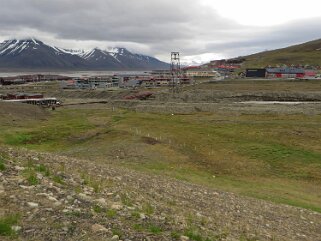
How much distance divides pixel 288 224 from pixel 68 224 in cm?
1389

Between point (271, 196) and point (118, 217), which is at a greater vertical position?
point (118, 217)

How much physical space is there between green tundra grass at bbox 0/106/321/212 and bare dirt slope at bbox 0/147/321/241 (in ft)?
29.7

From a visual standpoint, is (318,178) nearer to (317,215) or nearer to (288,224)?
(317,215)

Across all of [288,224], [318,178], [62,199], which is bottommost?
[318,178]

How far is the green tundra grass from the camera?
36281 millimetres

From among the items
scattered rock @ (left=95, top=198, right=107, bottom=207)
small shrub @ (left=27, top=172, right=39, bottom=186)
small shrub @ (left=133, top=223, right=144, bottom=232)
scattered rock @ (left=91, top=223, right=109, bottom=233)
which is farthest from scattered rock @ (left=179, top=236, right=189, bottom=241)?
small shrub @ (left=27, top=172, right=39, bottom=186)

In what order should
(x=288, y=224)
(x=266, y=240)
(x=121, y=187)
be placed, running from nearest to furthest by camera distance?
(x=266, y=240)
(x=121, y=187)
(x=288, y=224)

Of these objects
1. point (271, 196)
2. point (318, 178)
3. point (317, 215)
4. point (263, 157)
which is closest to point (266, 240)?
point (317, 215)

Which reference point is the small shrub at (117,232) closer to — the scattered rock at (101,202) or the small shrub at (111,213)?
A: the small shrub at (111,213)

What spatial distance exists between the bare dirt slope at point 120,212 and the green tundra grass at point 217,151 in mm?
9062

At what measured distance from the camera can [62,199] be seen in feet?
48.0

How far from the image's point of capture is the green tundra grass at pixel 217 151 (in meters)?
36.3

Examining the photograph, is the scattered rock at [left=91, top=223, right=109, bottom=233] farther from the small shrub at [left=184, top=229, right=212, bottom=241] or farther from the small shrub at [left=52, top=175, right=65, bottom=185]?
the small shrub at [left=52, top=175, right=65, bottom=185]

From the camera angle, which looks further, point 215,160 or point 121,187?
point 215,160
